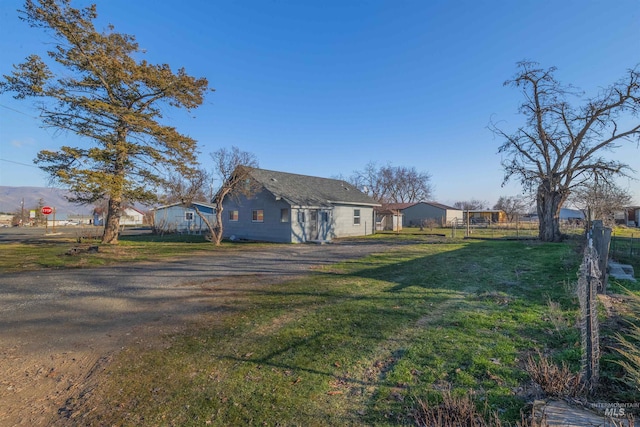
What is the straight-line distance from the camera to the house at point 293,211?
20.5 metres

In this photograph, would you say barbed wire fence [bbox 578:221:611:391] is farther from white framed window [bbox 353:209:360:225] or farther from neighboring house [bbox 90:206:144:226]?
neighboring house [bbox 90:206:144:226]

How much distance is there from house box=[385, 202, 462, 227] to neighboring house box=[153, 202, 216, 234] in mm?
27003

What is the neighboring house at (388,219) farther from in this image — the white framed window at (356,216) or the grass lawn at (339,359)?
the grass lawn at (339,359)

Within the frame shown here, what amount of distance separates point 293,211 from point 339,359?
54.4 ft

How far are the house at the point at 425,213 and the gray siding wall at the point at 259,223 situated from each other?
29634 mm

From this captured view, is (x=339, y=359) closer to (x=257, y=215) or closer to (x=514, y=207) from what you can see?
(x=257, y=215)

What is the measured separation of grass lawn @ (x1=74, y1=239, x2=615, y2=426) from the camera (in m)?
2.87

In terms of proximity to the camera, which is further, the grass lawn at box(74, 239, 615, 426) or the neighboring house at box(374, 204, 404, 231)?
the neighboring house at box(374, 204, 404, 231)

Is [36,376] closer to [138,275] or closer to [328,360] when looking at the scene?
[328,360]

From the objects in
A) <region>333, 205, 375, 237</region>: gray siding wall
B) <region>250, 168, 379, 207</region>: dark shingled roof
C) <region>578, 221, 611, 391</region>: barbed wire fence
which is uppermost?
<region>250, 168, 379, 207</region>: dark shingled roof

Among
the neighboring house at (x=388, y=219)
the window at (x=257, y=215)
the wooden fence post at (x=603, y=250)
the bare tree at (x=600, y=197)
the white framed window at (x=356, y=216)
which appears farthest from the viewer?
the neighboring house at (x=388, y=219)

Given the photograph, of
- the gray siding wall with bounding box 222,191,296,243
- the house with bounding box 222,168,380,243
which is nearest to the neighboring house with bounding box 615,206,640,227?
the house with bounding box 222,168,380,243

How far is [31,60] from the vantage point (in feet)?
47.0

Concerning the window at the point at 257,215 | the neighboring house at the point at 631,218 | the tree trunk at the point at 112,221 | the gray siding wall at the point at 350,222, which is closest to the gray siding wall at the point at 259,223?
the window at the point at 257,215
